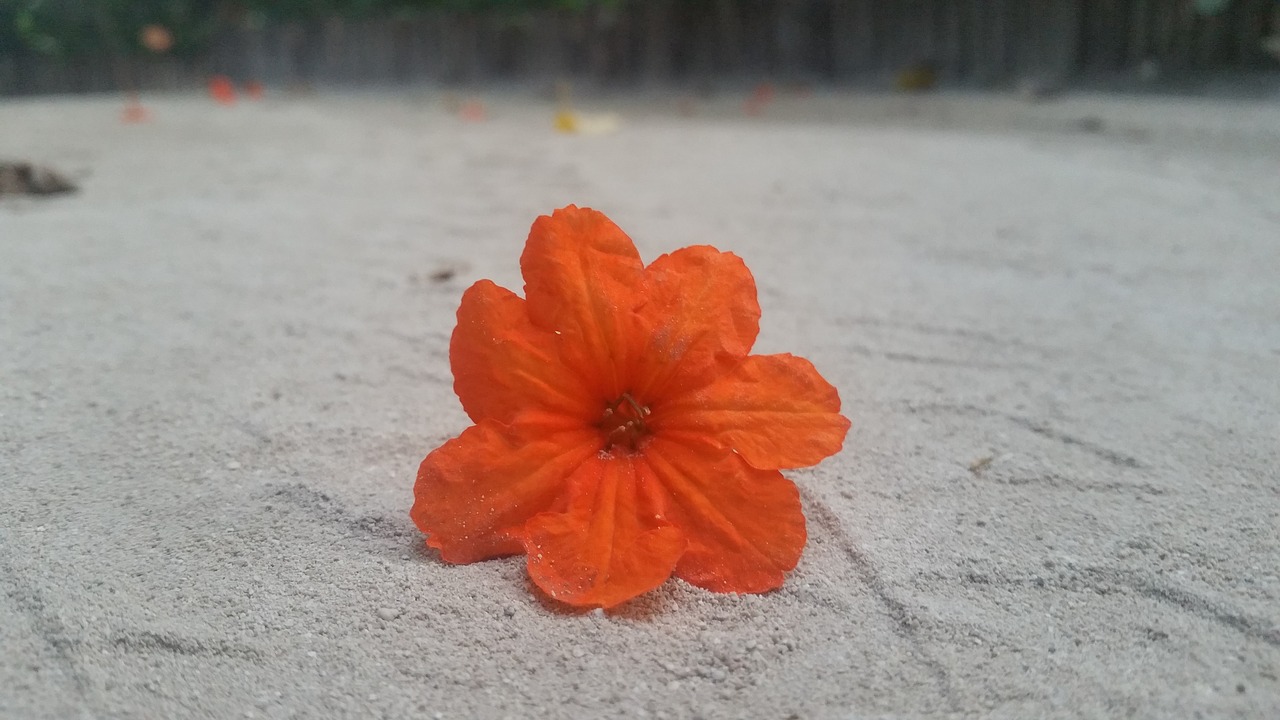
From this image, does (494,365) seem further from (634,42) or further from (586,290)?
(634,42)

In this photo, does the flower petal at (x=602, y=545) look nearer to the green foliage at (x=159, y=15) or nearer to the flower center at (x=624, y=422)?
the flower center at (x=624, y=422)

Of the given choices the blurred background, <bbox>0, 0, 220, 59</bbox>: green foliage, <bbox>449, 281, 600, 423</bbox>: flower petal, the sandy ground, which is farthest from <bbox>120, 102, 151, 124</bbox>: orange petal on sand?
<bbox>449, 281, 600, 423</bbox>: flower petal

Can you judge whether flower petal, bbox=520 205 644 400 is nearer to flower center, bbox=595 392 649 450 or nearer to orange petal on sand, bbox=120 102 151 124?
flower center, bbox=595 392 649 450

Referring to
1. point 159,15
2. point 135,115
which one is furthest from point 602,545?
point 159,15

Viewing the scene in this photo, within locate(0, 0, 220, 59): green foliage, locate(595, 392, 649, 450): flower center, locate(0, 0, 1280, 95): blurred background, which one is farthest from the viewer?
locate(0, 0, 220, 59): green foliage

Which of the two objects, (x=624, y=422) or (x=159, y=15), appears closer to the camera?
(x=624, y=422)

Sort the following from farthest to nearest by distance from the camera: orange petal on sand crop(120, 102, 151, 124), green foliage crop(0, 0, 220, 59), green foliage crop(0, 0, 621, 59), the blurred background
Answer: green foliage crop(0, 0, 621, 59)
green foliage crop(0, 0, 220, 59)
the blurred background
orange petal on sand crop(120, 102, 151, 124)
